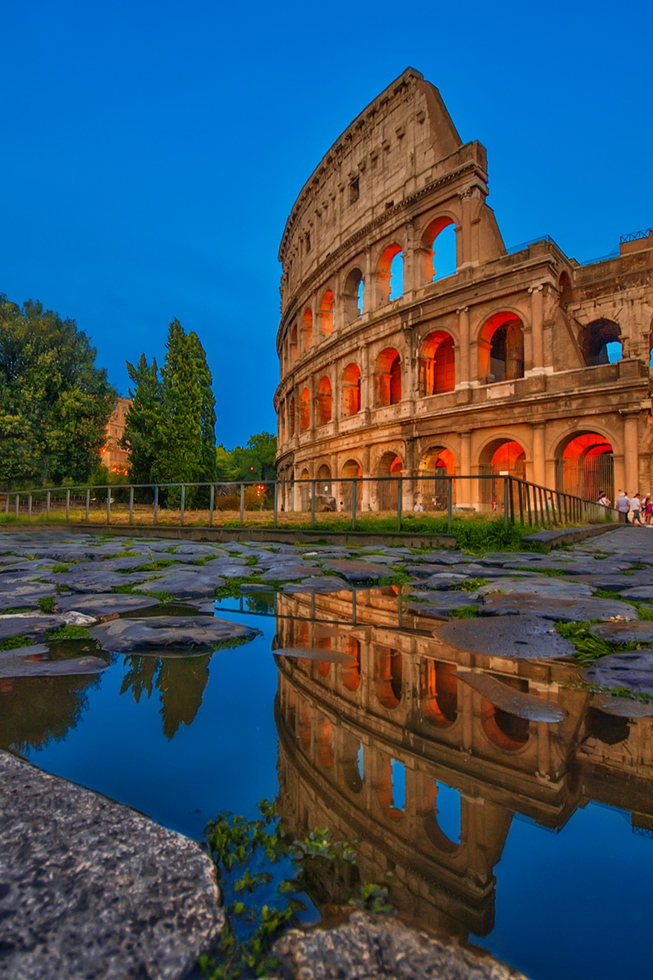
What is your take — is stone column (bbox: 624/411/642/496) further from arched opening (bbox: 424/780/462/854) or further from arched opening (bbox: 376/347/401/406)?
arched opening (bbox: 424/780/462/854)

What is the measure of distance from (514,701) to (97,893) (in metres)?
1.36

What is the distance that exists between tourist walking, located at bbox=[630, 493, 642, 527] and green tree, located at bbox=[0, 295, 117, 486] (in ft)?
87.8

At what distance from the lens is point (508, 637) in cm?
249

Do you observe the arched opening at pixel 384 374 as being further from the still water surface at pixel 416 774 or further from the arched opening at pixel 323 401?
the still water surface at pixel 416 774

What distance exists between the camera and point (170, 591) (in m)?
3.69

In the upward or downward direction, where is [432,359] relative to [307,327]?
downward

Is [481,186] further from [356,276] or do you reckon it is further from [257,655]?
[257,655]

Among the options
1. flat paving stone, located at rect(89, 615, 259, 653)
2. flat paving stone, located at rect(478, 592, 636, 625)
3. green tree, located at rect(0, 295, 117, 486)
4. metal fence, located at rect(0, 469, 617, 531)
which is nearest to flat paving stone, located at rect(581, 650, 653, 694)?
flat paving stone, located at rect(478, 592, 636, 625)

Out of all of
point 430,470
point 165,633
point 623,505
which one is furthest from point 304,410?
point 165,633

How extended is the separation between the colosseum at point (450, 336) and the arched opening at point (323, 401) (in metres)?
0.06

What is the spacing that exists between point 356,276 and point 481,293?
810 centimetres

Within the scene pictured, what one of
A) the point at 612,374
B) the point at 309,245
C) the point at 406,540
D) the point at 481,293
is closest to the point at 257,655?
the point at 406,540

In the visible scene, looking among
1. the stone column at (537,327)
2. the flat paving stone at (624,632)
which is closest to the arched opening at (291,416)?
the stone column at (537,327)

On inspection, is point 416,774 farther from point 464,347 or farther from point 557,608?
point 464,347
